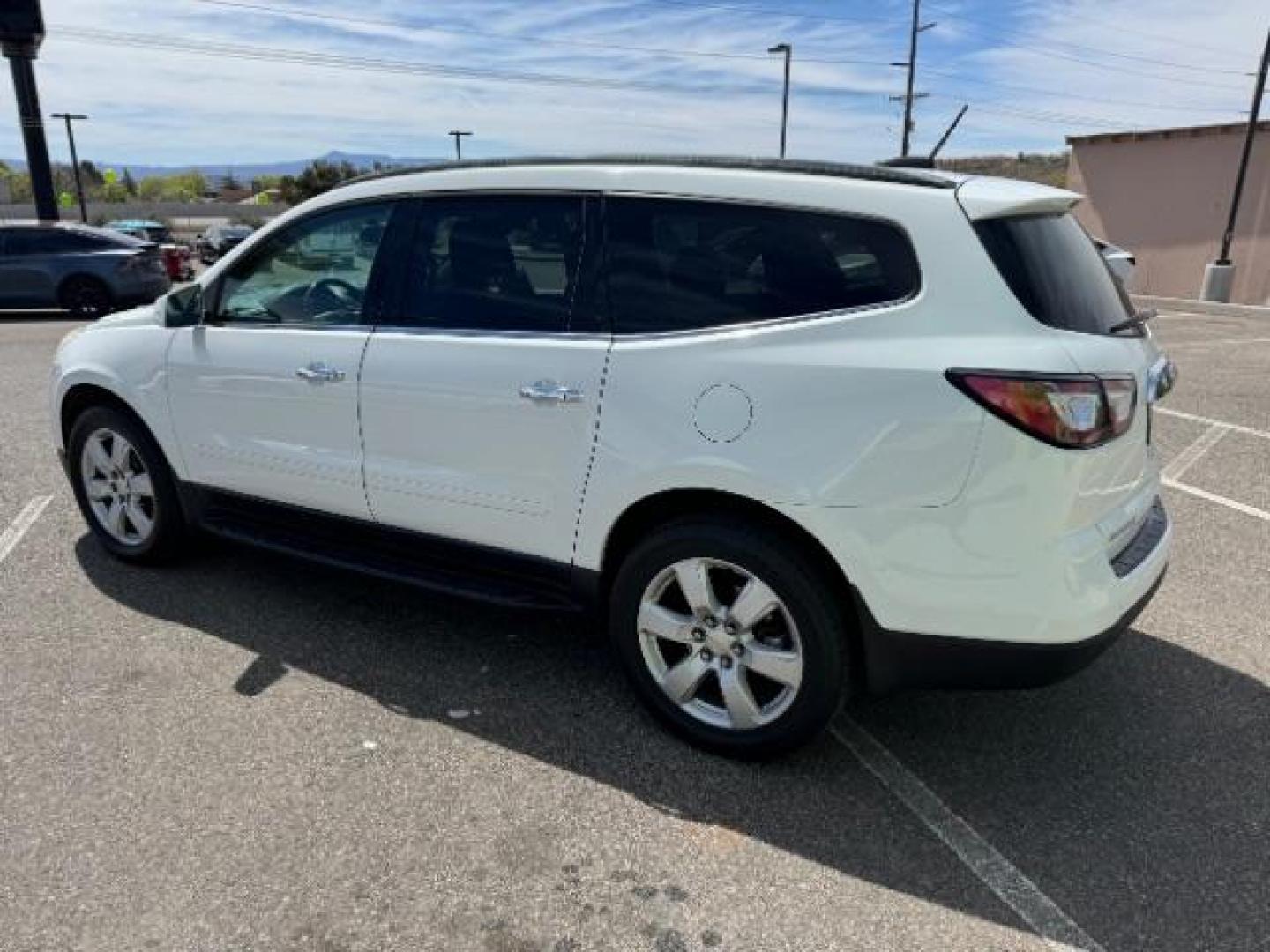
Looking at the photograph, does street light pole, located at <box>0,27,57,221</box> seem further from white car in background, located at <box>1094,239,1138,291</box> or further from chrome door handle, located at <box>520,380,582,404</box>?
chrome door handle, located at <box>520,380,582,404</box>

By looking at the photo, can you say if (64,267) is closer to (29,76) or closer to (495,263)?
(29,76)

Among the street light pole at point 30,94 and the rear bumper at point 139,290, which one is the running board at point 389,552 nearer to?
the rear bumper at point 139,290

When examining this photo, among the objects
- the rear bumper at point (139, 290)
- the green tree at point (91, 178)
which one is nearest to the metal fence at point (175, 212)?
the green tree at point (91, 178)

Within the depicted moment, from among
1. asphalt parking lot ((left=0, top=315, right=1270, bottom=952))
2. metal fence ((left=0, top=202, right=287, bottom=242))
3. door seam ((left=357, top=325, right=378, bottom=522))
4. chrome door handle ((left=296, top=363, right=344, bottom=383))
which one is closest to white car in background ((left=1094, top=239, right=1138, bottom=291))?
asphalt parking lot ((left=0, top=315, right=1270, bottom=952))

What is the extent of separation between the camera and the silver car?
14.6 m

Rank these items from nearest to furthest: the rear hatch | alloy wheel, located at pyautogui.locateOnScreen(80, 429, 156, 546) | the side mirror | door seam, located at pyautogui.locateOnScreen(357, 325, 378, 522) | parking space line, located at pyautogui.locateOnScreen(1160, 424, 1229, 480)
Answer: the rear hatch → door seam, located at pyautogui.locateOnScreen(357, 325, 378, 522) → the side mirror → alloy wheel, located at pyautogui.locateOnScreen(80, 429, 156, 546) → parking space line, located at pyautogui.locateOnScreen(1160, 424, 1229, 480)

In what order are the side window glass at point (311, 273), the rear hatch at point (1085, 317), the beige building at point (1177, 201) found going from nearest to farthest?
the rear hatch at point (1085, 317) → the side window glass at point (311, 273) → the beige building at point (1177, 201)

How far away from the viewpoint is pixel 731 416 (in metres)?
2.74

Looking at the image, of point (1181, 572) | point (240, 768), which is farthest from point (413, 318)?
point (1181, 572)

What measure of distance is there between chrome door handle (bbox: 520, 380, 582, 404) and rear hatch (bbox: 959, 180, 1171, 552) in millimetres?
1250

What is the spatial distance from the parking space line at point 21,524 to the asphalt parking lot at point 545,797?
716 millimetres

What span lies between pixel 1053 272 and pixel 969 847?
5.25ft

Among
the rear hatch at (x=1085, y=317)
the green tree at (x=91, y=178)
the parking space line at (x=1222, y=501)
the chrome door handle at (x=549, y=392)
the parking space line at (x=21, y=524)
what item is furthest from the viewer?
the green tree at (x=91, y=178)

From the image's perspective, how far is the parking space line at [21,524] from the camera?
15.5 ft
